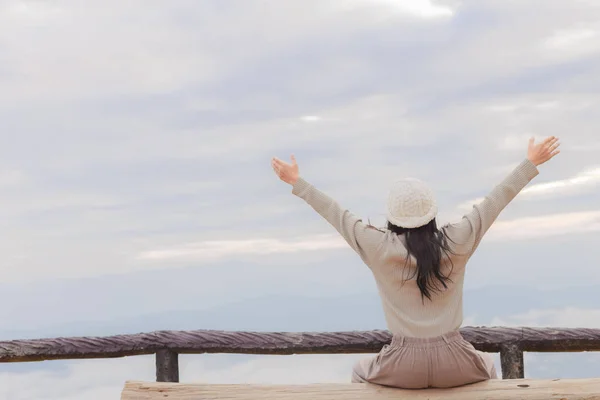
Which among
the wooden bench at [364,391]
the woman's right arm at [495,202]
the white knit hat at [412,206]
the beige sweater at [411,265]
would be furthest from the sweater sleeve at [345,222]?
the wooden bench at [364,391]

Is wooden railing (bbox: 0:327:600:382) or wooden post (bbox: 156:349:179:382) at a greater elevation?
wooden railing (bbox: 0:327:600:382)

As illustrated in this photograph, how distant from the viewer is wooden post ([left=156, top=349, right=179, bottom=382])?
16.2 ft

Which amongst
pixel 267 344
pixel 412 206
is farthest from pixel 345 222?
pixel 267 344

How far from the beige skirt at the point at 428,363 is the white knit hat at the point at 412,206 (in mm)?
602

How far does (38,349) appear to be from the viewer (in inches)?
196

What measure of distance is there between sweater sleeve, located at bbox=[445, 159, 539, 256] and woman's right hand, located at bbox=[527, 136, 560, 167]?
0.16 ft

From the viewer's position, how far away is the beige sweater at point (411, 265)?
394cm

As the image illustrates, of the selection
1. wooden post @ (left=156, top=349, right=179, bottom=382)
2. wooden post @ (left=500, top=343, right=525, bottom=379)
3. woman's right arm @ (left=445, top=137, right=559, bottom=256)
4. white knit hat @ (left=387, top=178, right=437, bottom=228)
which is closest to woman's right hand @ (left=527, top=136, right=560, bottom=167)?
woman's right arm @ (left=445, top=137, right=559, bottom=256)

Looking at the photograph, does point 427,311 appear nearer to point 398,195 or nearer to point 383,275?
point 383,275

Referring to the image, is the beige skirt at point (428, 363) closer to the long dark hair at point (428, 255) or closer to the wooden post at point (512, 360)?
the long dark hair at point (428, 255)

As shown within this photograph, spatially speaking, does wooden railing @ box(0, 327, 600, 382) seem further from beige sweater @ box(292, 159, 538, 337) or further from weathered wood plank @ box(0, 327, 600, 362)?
beige sweater @ box(292, 159, 538, 337)

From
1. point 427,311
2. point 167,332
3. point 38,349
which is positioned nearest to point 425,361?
point 427,311

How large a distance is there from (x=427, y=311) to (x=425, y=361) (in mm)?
254

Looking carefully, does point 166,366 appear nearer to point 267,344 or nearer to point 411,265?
point 267,344
